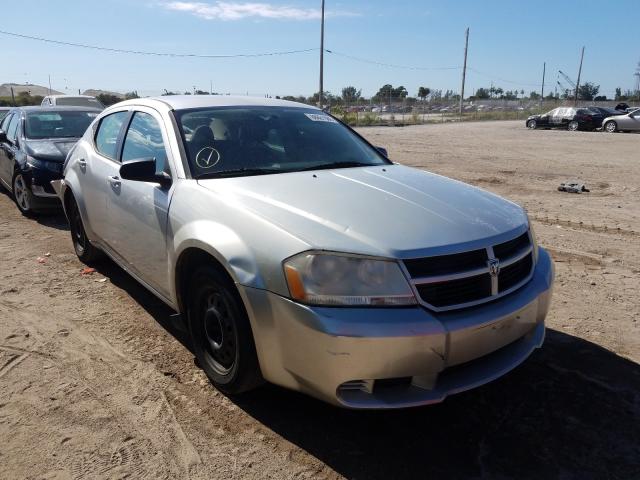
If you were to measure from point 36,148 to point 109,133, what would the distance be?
3.67m

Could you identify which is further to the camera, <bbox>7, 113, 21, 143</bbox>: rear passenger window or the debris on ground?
the debris on ground

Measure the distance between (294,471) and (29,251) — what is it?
4.80 meters

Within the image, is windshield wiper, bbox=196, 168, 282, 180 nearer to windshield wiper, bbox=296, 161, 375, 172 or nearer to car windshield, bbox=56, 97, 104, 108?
windshield wiper, bbox=296, 161, 375, 172

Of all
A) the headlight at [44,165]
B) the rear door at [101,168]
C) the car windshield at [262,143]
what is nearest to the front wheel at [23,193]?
the headlight at [44,165]

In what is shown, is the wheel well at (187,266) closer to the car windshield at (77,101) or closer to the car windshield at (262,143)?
the car windshield at (262,143)

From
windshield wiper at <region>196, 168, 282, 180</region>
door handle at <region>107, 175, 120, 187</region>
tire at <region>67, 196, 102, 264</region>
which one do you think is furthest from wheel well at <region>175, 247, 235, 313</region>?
tire at <region>67, 196, 102, 264</region>

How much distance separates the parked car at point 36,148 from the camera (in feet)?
23.7

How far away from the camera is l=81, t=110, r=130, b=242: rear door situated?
4.26 metres

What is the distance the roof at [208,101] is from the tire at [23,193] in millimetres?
3775

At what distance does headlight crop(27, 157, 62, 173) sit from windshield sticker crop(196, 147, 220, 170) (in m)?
4.77

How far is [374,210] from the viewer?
2760 millimetres

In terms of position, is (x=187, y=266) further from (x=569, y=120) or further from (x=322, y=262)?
(x=569, y=120)

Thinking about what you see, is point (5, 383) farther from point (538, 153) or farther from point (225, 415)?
point (538, 153)

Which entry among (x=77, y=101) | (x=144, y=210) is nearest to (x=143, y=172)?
(x=144, y=210)
